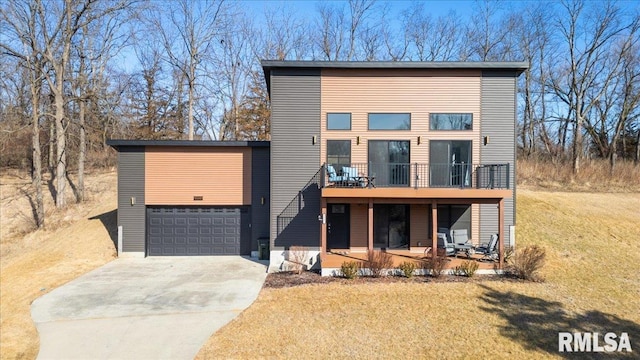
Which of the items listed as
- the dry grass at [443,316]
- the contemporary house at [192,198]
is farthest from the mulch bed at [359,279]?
the contemporary house at [192,198]

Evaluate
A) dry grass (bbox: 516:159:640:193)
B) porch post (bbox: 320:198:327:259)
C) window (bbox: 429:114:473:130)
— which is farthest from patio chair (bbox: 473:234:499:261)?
dry grass (bbox: 516:159:640:193)

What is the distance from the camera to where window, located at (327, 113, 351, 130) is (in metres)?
12.1

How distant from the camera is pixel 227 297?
877 centimetres

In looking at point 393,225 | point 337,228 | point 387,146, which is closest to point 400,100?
point 387,146

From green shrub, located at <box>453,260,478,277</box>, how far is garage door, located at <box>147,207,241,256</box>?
824 cm

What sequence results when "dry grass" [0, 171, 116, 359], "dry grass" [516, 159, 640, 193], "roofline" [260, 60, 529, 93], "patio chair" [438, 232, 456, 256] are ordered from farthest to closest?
"dry grass" [516, 159, 640, 193]
"roofline" [260, 60, 529, 93]
"patio chair" [438, 232, 456, 256]
"dry grass" [0, 171, 116, 359]

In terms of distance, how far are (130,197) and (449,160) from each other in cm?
1236

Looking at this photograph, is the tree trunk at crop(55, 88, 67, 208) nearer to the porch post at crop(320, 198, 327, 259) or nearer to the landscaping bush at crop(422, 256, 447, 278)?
the porch post at crop(320, 198, 327, 259)

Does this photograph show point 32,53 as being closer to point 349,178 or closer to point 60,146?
point 60,146

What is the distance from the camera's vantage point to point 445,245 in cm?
1105

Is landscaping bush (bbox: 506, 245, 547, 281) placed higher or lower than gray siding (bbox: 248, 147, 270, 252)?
lower

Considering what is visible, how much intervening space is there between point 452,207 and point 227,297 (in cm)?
842

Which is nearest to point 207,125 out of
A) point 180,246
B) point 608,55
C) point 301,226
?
point 180,246

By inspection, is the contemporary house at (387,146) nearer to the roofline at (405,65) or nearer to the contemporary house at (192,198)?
the roofline at (405,65)
